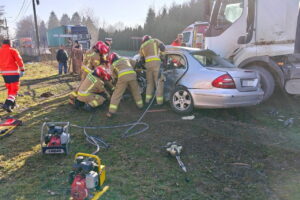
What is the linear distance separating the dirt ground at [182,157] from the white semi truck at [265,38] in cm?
100

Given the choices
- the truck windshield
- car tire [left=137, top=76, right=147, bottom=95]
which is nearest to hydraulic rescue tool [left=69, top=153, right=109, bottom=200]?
car tire [left=137, top=76, right=147, bottom=95]

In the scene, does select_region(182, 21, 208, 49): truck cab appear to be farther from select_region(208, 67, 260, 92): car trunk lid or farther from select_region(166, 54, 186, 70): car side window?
select_region(208, 67, 260, 92): car trunk lid

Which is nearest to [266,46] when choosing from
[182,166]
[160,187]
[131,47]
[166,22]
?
[182,166]

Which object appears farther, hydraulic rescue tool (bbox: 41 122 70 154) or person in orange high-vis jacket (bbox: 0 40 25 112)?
person in orange high-vis jacket (bbox: 0 40 25 112)

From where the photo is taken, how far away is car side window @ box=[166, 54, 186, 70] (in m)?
5.89

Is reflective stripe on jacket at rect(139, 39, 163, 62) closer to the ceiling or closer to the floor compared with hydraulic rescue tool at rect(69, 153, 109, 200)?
closer to the ceiling

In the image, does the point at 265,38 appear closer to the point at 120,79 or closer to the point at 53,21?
the point at 120,79

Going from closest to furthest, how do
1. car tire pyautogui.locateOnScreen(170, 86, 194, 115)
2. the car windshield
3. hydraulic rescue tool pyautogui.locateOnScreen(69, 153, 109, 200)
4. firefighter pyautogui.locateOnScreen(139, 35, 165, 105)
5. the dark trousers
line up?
hydraulic rescue tool pyautogui.locateOnScreen(69, 153, 109, 200)
car tire pyautogui.locateOnScreen(170, 86, 194, 115)
the car windshield
firefighter pyautogui.locateOnScreen(139, 35, 165, 105)
the dark trousers

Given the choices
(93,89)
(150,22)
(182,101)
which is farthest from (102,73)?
(150,22)

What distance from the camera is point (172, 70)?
239 inches

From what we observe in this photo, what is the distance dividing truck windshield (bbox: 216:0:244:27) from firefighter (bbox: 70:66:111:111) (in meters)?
3.72

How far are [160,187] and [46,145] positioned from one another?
1.97m

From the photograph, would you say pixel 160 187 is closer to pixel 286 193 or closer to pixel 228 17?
pixel 286 193

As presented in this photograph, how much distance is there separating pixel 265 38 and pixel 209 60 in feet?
6.36
